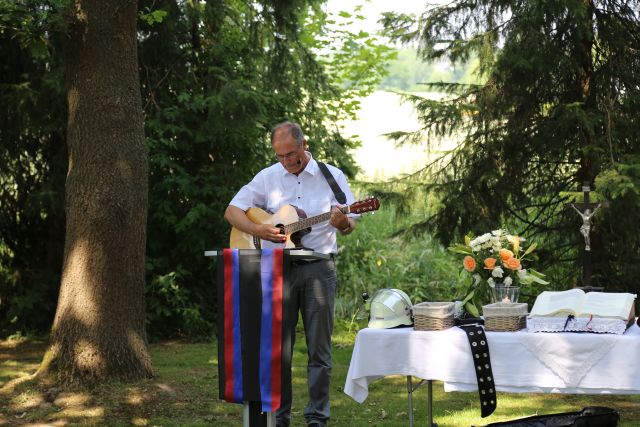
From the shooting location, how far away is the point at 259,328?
5008mm

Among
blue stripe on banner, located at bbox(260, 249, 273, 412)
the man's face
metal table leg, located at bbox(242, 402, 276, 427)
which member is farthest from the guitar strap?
metal table leg, located at bbox(242, 402, 276, 427)

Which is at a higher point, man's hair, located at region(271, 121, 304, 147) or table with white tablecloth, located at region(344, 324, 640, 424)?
man's hair, located at region(271, 121, 304, 147)

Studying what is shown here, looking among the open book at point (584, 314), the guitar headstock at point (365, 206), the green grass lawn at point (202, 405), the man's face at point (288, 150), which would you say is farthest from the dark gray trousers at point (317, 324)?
the green grass lawn at point (202, 405)

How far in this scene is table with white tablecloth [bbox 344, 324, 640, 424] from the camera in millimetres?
4625

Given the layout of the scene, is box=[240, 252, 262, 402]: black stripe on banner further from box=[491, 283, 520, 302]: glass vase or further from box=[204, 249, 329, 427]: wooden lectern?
box=[491, 283, 520, 302]: glass vase

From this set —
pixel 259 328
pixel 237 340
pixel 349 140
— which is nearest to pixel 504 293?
pixel 259 328

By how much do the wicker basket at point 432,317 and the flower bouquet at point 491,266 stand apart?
0.30 meters

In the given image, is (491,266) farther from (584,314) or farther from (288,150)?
(288,150)

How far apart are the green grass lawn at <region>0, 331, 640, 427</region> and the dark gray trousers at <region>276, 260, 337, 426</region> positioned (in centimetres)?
131

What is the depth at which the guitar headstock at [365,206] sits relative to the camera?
5430 millimetres

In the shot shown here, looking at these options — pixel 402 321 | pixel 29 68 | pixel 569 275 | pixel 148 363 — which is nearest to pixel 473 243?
pixel 402 321

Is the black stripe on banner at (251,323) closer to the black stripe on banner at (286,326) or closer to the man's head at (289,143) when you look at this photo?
the black stripe on banner at (286,326)

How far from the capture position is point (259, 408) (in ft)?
16.7

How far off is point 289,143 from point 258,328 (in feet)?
3.93
